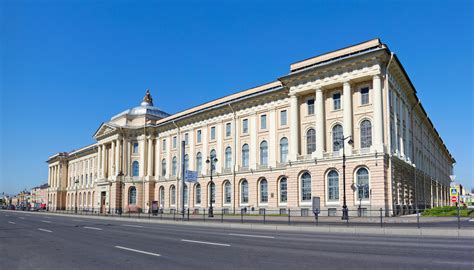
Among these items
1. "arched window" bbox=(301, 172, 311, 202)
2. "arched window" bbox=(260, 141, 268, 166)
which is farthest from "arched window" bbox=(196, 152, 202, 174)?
"arched window" bbox=(301, 172, 311, 202)

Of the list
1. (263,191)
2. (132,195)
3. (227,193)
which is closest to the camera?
(263,191)

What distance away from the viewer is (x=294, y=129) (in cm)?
4397

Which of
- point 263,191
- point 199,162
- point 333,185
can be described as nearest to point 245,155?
point 263,191

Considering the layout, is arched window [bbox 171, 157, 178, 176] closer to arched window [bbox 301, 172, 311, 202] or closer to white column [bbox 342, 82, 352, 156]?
arched window [bbox 301, 172, 311, 202]

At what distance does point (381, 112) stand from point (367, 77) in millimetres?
3876

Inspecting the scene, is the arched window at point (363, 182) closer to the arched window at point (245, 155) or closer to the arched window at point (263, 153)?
the arched window at point (263, 153)

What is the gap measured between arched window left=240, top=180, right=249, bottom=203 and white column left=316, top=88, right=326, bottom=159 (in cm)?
1373

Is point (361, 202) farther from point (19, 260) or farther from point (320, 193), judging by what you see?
point (19, 260)

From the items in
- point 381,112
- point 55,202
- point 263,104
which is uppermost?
point 263,104

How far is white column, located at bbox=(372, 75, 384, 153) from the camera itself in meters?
37.2

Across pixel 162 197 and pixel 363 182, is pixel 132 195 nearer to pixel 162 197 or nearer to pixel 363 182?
pixel 162 197

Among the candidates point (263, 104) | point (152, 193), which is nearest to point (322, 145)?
point (263, 104)

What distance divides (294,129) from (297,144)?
67.9 inches

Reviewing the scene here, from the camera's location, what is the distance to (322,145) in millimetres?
41312
